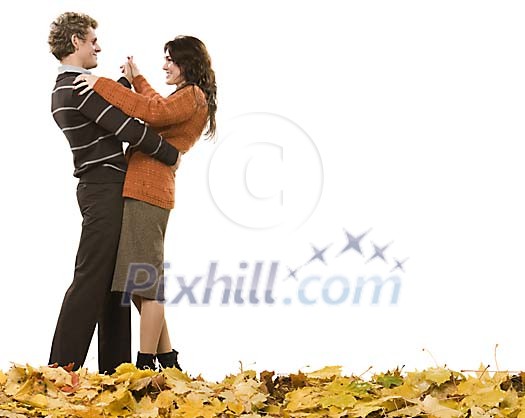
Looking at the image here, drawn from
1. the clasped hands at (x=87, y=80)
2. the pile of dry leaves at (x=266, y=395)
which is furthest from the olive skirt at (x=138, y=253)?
the pile of dry leaves at (x=266, y=395)

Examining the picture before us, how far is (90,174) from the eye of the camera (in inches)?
108

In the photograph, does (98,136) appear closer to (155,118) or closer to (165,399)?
(155,118)

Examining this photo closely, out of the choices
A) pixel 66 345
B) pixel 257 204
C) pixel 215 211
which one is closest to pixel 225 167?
pixel 257 204

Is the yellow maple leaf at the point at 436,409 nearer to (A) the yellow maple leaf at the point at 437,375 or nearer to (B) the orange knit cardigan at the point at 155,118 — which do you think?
(A) the yellow maple leaf at the point at 437,375

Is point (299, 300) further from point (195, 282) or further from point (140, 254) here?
point (140, 254)

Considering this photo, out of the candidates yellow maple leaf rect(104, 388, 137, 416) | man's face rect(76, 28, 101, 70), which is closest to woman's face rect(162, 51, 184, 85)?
man's face rect(76, 28, 101, 70)

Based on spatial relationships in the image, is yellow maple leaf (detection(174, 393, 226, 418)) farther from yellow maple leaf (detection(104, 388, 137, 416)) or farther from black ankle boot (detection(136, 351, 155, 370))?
black ankle boot (detection(136, 351, 155, 370))

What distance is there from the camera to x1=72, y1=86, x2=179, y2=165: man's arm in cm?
267

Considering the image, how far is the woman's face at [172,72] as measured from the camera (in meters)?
2.86

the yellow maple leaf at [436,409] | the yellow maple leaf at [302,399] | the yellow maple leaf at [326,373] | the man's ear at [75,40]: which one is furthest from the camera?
the man's ear at [75,40]

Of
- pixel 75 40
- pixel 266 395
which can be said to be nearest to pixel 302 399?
pixel 266 395

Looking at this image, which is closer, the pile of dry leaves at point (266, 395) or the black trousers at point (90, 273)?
the pile of dry leaves at point (266, 395)

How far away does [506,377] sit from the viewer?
1554 mm

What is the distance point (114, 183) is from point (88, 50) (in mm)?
458
